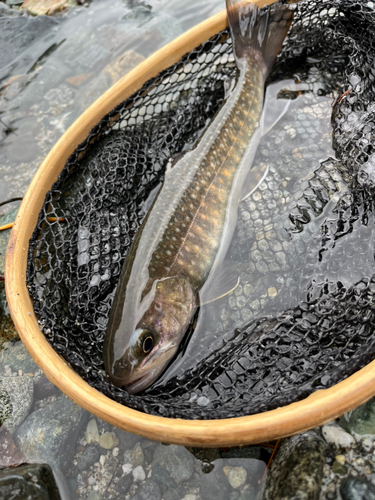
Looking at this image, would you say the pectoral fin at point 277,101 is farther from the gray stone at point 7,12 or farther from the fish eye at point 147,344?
the gray stone at point 7,12

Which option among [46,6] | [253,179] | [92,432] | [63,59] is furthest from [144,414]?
[46,6]

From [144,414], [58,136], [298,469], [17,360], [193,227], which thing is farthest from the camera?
[58,136]

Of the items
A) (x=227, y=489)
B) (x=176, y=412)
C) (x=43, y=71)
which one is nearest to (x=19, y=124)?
(x=43, y=71)

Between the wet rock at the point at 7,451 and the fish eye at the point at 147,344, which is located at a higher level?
the fish eye at the point at 147,344

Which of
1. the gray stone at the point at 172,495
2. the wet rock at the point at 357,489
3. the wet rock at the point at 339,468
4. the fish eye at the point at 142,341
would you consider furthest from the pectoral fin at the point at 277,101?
the gray stone at the point at 172,495

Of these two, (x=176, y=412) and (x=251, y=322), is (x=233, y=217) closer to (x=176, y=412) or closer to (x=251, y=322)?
(x=251, y=322)

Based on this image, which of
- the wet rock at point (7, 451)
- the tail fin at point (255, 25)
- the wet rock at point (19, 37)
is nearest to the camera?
the wet rock at point (7, 451)

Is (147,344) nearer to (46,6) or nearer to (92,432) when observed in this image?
(92,432)
